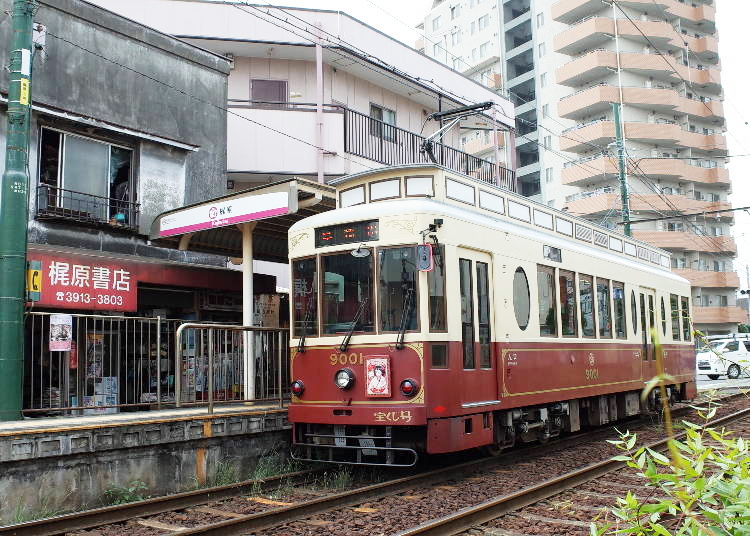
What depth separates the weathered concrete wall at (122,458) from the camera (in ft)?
23.0

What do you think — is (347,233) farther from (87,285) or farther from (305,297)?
(87,285)

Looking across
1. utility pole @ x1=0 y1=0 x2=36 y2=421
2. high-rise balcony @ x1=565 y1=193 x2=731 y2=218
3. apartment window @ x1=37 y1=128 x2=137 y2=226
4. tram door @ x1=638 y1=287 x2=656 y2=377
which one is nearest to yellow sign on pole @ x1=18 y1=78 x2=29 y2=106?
utility pole @ x1=0 y1=0 x2=36 y2=421

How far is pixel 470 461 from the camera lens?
9898 millimetres

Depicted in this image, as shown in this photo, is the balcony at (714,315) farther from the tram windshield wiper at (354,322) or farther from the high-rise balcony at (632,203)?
the tram windshield wiper at (354,322)

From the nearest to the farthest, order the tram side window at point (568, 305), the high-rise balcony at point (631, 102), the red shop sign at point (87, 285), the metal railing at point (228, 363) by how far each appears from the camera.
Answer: the metal railing at point (228, 363), the red shop sign at point (87, 285), the tram side window at point (568, 305), the high-rise balcony at point (631, 102)

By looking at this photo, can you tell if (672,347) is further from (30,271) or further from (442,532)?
(30,271)

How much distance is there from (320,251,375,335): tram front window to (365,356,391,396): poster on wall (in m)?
0.37

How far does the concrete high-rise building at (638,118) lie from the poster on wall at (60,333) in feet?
140

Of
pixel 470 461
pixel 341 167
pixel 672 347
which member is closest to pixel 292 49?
pixel 341 167

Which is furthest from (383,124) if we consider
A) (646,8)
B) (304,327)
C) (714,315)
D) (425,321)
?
(714,315)

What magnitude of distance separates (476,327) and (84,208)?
23.8 feet

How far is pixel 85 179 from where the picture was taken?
12680 millimetres

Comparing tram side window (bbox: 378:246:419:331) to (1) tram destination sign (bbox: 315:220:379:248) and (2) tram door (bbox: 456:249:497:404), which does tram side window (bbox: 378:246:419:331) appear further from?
(2) tram door (bbox: 456:249:497:404)

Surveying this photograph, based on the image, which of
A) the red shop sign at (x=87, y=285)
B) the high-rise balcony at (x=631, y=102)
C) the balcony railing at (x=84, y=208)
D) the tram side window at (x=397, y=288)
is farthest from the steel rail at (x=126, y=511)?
the high-rise balcony at (x=631, y=102)
